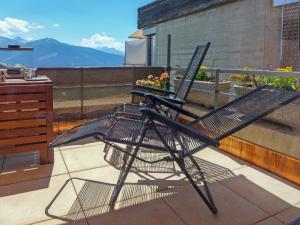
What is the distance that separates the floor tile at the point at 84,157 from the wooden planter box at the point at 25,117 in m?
0.24

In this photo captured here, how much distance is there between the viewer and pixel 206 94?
139 inches

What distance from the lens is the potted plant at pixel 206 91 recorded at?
3.33 metres

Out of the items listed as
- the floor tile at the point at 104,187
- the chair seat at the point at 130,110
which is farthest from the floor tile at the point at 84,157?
the chair seat at the point at 130,110

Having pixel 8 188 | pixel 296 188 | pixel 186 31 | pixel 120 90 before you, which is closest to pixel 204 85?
pixel 120 90

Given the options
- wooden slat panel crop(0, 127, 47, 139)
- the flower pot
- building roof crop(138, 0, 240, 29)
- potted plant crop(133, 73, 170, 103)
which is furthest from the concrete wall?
wooden slat panel crop(0, 127, 47, 139)

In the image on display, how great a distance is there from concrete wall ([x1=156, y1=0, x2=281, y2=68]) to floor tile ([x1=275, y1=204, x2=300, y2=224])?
4.83m

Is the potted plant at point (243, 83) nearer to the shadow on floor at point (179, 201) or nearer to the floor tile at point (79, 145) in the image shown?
the shadow on floor at point (179, 201)

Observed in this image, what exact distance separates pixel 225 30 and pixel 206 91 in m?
4.59

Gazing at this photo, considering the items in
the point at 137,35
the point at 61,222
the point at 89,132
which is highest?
the point at 137,35

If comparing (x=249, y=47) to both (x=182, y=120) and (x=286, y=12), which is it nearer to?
(x=286, y=12)

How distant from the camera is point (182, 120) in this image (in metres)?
3.81

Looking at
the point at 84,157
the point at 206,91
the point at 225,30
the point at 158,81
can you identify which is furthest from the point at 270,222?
the point at 225,30

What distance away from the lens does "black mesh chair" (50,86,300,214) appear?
1769mm

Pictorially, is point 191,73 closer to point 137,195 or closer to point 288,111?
point 288,111
